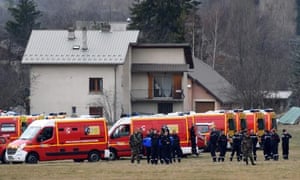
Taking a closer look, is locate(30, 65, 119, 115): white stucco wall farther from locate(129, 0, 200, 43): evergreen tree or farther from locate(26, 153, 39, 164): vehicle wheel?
locate(26, 153, 39, 164): vehicle wheel

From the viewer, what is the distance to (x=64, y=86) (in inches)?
3238

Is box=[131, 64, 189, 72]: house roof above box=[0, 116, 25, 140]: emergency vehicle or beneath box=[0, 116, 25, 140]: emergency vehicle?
above

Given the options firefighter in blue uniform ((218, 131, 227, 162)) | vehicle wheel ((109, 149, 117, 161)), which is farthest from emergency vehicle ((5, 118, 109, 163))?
firefighter in blue uniform ((218, 131, 227, 162))

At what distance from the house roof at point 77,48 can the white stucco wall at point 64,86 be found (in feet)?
2.25

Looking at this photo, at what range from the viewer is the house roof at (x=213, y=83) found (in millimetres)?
92125

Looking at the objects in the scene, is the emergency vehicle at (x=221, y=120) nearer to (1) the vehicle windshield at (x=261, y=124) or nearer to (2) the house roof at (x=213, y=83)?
(1) the vehicle windshield at (x=261, y=124)

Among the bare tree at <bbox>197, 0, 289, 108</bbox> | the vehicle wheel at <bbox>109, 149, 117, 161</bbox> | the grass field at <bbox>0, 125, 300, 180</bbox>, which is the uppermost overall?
the bare tree at <bbox>197, 0, 289, 108</bbox>

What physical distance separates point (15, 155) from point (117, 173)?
10.2 metres

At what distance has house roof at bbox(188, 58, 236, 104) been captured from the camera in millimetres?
92125

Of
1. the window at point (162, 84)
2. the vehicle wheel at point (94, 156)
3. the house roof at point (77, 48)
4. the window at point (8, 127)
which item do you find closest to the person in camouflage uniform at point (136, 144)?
the vehicle wheel at point (94, 156)

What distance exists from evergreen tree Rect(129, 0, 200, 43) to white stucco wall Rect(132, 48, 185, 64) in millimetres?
11724

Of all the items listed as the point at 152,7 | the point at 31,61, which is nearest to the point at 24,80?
Answer: the point at 31,61

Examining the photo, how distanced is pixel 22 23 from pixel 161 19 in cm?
2362

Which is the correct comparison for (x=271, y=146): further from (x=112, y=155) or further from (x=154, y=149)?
(x=112, y=155)
